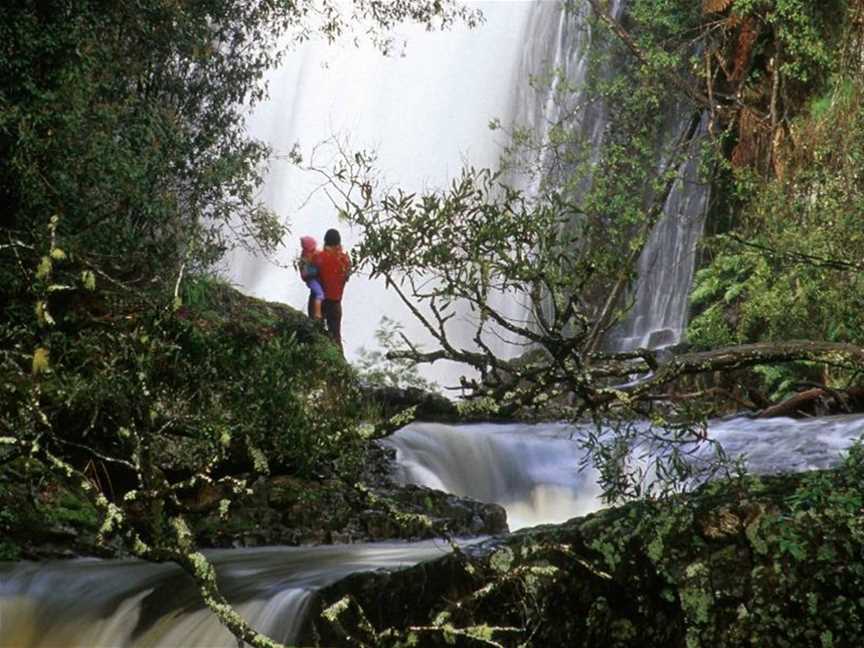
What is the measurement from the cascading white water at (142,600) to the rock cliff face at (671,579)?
92 centimetres

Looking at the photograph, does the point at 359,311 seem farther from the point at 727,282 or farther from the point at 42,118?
the point at 42,118

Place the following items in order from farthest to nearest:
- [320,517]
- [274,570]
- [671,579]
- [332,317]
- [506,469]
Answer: [332,317] → [506,469] → [320,517] → [274,570] → [671,579]

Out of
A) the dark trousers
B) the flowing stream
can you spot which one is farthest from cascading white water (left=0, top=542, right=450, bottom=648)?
the dark trousers

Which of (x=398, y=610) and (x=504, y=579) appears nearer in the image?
(x=504, y=579)

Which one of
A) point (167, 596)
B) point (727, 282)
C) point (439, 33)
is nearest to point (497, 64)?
point (439, 33)

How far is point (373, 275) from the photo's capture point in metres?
7.02

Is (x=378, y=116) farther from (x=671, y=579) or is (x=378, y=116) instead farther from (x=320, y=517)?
(x=671, y=579)

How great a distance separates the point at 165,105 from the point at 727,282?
833 cm

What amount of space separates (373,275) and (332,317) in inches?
437

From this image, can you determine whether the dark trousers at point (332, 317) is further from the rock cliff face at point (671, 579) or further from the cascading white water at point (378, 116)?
the cascading white water at point (378, 116)

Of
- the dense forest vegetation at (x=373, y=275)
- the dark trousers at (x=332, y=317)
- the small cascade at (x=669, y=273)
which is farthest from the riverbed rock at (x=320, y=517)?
the small cascade at (x=669, y=273)

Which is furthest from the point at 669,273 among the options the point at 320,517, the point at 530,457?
the point at 320,517

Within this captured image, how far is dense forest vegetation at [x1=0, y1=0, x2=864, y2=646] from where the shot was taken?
576cm

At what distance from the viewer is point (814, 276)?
13.9 meters
